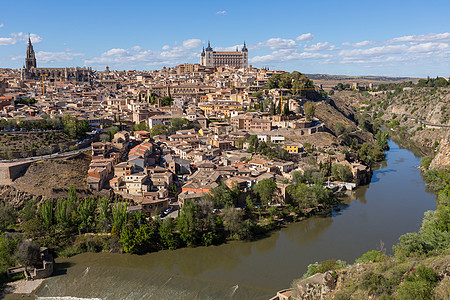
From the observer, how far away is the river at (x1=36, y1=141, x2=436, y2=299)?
11613mm

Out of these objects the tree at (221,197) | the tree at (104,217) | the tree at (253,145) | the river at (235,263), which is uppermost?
the tree at (253,145)

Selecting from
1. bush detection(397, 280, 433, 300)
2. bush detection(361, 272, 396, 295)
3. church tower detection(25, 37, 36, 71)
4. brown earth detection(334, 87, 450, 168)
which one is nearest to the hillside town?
bush detection(361, 272, 396, 295)

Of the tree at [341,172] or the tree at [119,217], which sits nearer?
the tree at [119,217]

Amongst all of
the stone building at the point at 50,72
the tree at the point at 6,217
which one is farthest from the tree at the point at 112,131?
the stone building at the point at 50,72

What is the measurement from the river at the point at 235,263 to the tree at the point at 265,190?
1594mm

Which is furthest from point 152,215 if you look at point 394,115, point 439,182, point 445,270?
point 394,115

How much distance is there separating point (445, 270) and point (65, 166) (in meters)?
16.8

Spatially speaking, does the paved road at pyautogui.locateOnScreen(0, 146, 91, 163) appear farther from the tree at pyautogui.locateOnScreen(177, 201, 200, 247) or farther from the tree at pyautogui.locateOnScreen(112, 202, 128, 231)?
the tree at pyautogui.locateOnScreen(177, 201, 200, 247)

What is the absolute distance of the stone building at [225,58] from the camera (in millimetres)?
65875

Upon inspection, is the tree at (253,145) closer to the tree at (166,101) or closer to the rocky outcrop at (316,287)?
the tree at (166,101)

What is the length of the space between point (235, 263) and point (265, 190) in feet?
14.8

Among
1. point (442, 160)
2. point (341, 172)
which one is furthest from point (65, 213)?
point (442, 160)

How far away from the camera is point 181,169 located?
20531mm

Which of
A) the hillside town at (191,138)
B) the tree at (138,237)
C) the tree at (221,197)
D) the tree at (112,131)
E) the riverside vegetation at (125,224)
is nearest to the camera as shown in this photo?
the tree at (138,237)
